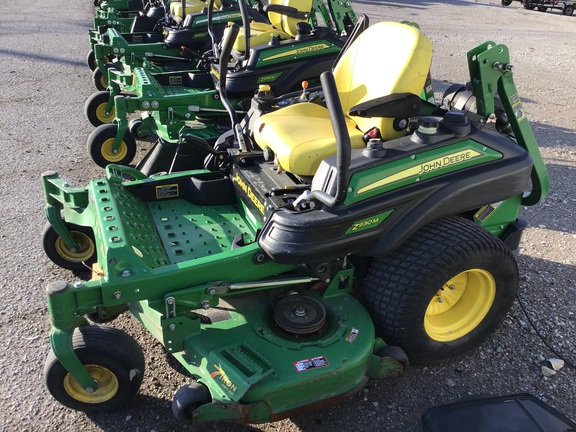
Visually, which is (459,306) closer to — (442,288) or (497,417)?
(442,288)

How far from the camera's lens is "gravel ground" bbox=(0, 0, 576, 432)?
2484 millimetres

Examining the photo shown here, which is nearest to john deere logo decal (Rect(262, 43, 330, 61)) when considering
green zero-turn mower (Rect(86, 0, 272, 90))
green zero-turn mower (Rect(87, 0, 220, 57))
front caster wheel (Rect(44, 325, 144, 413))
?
green zero-turn mower (Rect(86, 0, 272, 90))

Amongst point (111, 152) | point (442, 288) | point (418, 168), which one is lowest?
point (111, 152)

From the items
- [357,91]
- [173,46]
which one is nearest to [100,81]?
[173,46]

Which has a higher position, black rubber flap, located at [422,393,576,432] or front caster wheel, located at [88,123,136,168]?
black rubber flap, located at [422,393,576,432]

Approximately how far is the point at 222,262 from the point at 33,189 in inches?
111

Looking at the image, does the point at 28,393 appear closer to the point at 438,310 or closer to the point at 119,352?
the point at 119,352

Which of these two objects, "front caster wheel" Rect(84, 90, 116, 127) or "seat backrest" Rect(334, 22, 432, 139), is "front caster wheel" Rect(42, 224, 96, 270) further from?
"front caster wheel" Rect(84, 90, 116, 127)

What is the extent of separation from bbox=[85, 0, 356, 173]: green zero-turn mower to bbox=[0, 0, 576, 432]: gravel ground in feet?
1.24

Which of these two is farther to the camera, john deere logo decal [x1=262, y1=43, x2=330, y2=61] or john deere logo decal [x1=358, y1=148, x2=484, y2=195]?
john deere logo decal [x1=262, y1=43, x2=330, y2=61]

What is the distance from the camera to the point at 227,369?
222 centimetres

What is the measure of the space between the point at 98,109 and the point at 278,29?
216cm

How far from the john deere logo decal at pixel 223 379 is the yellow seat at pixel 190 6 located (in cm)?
613

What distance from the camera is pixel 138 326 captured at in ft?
9.89
